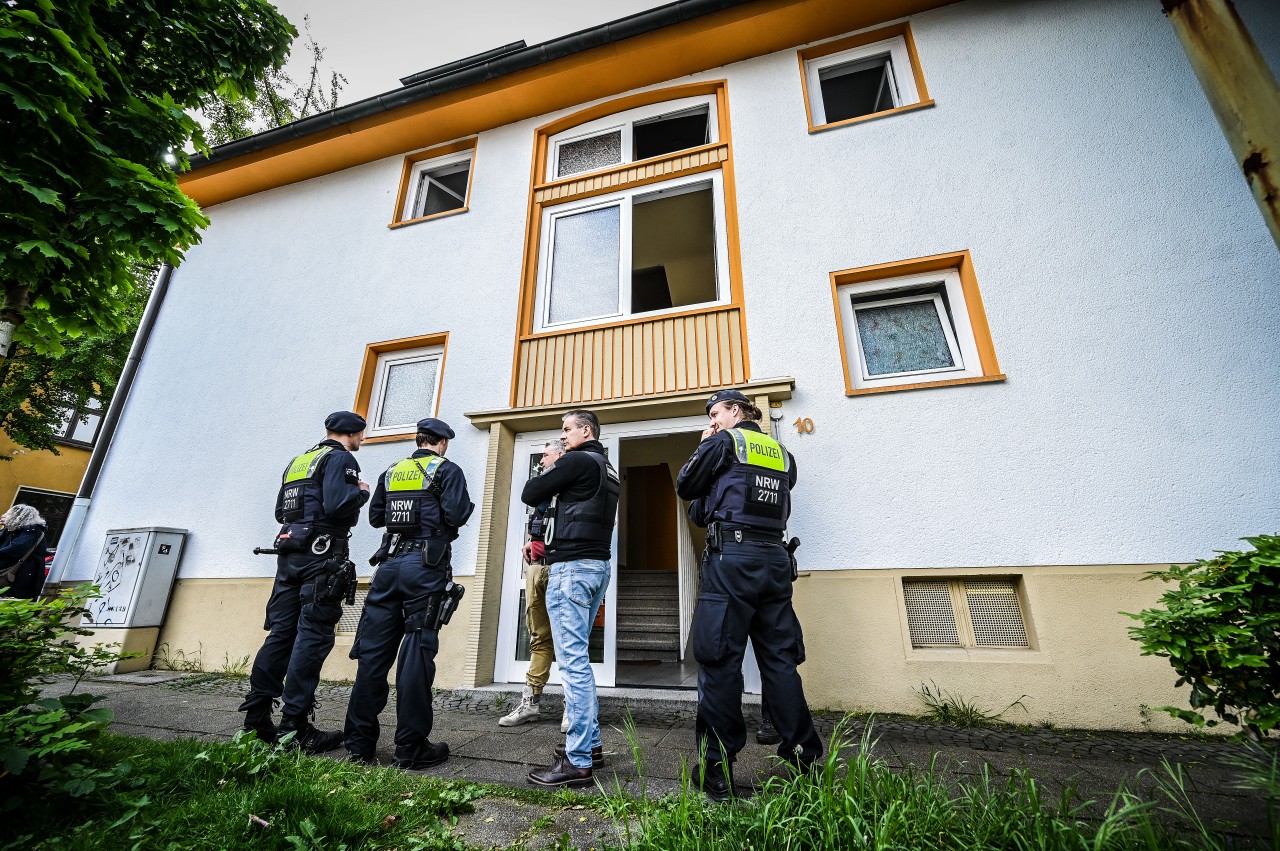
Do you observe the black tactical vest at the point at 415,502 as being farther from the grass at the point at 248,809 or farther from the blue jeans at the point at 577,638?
the grass at the point at 248,809

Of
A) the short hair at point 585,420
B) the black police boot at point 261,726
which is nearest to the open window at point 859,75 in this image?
the short hair at point 585,420

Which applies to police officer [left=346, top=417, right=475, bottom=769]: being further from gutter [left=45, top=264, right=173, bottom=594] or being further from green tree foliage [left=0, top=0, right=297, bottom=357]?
gutter [left=45, top=264, right=173, bottom=594]

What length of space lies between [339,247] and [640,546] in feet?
22.3

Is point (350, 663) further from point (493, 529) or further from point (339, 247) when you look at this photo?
point (339, 247)

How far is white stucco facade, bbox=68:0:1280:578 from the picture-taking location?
385 cm

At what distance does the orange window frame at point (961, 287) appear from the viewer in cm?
431

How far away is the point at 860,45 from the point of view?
6039 mm

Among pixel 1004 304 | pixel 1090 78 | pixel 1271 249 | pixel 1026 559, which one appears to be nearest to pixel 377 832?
pixel 1026 559

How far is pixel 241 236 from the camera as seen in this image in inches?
308

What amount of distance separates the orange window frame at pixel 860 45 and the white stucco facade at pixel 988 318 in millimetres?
99

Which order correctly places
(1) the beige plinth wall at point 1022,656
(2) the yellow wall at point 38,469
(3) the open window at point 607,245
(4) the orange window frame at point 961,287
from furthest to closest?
1. (2) the yellow wall at point 38,469
2. (3) the open window at point 607,245
3. (4) the orange window frame at point 961,287
4. (1) the beige plinth wall at point 1022,656

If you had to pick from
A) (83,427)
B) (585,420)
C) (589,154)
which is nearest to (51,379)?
(83,427)

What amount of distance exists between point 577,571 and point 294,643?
1.95m

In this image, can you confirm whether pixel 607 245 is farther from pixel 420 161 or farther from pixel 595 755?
pixel 595 755
